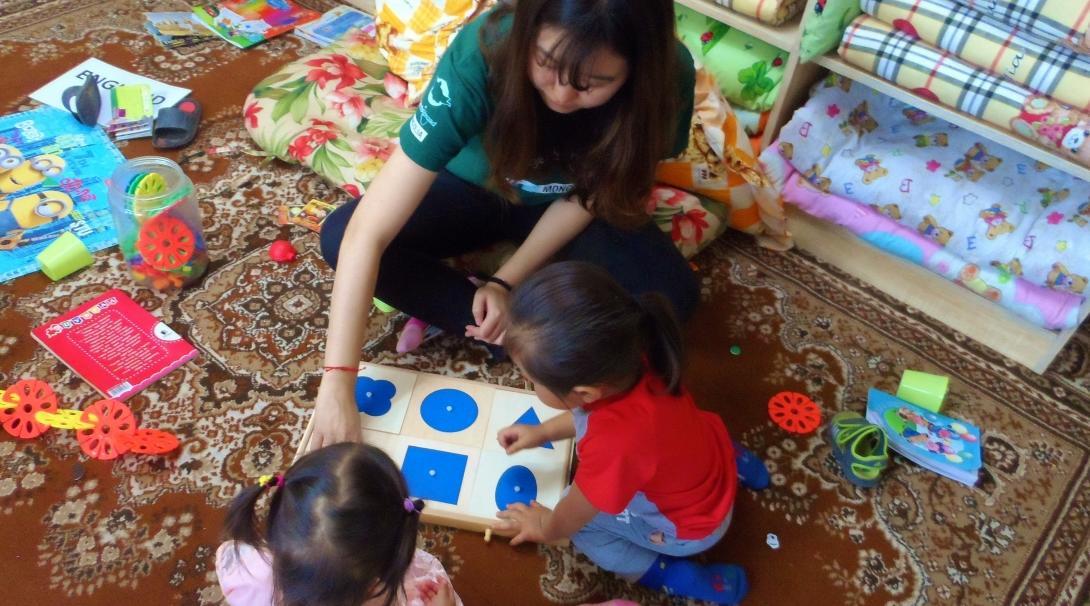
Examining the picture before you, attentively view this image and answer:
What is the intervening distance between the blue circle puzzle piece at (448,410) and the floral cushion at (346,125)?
511 millimetres

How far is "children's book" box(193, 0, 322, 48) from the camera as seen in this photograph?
6.49 ft

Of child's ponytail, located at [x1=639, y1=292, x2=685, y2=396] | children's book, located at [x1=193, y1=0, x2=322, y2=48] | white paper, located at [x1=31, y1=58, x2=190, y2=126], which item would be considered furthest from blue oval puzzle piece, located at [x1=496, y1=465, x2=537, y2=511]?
children's book, located at [x1=193, y1=0, x2=322, y2=48]

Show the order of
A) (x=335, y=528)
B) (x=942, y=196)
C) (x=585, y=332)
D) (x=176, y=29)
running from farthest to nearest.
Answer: (x=176, y=29) < (x=942, y=196) < (x=585, y=332) < (x=335, y=528)

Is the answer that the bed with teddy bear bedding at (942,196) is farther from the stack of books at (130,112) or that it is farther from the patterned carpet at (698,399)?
the stack of books at (130,112)

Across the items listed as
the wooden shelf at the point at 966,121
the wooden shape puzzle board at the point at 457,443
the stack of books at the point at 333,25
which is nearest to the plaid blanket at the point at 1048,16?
the wooden shelf at the point at 966,121

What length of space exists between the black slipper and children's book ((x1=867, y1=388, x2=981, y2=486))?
1443mm

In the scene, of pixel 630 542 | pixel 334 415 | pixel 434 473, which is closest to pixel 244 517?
pixel 334 415

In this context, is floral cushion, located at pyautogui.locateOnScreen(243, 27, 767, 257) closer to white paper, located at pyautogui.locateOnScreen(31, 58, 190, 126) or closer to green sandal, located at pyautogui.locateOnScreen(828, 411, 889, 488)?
white paper, located at pyautogui.locateOnScreen(31, 58, 190, 126)

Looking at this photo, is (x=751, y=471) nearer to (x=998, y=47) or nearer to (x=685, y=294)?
(x=685, y=294)

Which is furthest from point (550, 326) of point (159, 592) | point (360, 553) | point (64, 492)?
point (64, 492)

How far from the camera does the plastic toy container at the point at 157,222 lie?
50.5 inches

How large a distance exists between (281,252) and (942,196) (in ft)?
4.01

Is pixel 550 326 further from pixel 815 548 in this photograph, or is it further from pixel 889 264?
pixel 889 264

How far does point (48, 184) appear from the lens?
4.94 feet
